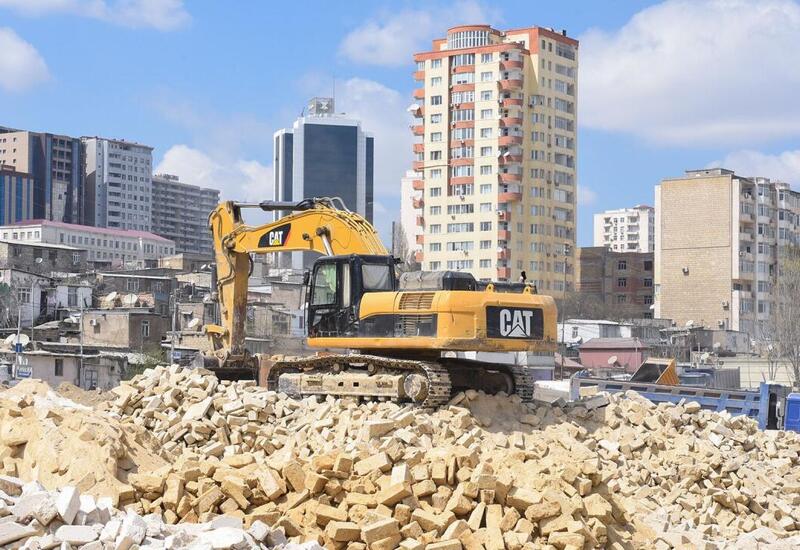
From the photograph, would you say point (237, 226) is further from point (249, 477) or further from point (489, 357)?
point (489, 357)

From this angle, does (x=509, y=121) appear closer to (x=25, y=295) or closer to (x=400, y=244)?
(x=400, y=244)

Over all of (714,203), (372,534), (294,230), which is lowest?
(372,534)

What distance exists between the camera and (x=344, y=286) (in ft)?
58.2

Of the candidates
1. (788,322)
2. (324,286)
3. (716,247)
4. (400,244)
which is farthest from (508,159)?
(324,286)

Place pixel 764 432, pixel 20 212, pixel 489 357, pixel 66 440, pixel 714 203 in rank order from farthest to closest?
pixel 20 212 < pixel 714 203 < pixel 489 357 < pixel 764 432 < pixel 66 440

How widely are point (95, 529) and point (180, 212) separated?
162 metres

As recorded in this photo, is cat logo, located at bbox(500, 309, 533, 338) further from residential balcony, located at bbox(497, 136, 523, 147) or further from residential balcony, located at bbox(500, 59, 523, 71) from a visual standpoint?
residential balcony, located at bbox(500, 59, 523, 71)

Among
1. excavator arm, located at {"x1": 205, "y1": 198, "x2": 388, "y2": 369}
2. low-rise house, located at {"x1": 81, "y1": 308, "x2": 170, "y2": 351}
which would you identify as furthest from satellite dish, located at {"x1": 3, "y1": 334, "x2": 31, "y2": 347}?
excavator arm, located at {"x1": 205, "y1": 198, "x2": 388, "y2": 369}

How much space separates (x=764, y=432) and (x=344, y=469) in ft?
32.6

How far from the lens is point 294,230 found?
19453 mm

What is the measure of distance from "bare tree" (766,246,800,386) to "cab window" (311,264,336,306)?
30.7m

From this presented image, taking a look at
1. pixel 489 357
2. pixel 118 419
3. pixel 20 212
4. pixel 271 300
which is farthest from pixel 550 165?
pixel 20 212

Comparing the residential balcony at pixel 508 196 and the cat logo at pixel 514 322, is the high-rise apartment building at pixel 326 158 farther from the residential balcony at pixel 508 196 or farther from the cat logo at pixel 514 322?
the cat logo at pixel 514 322

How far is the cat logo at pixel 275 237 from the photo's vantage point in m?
19.6
